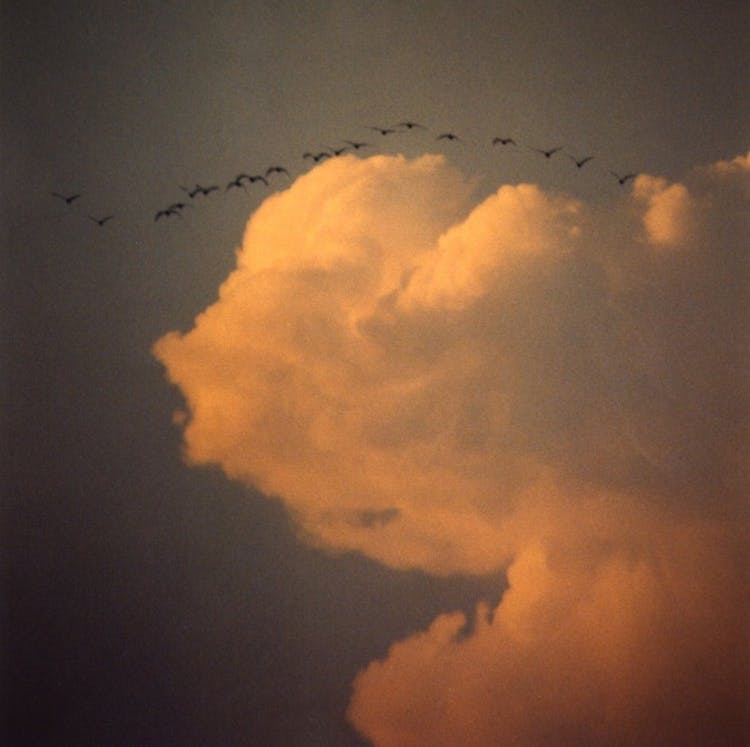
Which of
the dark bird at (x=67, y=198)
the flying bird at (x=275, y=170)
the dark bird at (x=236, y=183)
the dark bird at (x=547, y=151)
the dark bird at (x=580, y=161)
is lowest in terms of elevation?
the dark bird at (x=67, y=198)

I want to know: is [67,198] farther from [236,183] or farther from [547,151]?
[547,151]

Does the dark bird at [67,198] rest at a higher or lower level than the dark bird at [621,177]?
lower

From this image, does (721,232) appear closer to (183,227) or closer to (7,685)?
(183,227)

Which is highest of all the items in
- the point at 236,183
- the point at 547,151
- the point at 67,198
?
the point at 547,151

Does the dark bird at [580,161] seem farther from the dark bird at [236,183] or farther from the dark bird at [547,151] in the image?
the dark bird at [236,183]

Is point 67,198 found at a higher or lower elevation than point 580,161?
lower

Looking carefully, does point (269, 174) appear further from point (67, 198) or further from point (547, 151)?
point (547, 151)

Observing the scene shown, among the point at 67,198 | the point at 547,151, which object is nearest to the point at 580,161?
the point at 547,151

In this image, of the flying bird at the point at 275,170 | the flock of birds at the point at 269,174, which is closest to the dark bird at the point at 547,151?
the flock of birds at the point at 269,174

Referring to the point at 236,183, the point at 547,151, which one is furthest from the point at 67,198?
the point at 547,151

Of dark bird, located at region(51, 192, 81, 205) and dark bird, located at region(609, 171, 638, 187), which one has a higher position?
dark bird, located at region(609, 171, 638, 187)

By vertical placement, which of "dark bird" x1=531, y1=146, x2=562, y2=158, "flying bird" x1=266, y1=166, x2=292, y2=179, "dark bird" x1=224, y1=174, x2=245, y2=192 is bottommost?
"dark bird" x1=224, y1=174, x2=245, y2=192

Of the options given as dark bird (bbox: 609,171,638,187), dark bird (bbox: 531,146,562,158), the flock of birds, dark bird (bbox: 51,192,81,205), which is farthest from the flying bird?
dark bird (bbox: 609,171,638,187)

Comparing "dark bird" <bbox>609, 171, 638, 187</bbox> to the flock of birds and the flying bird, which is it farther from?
the flying bird
